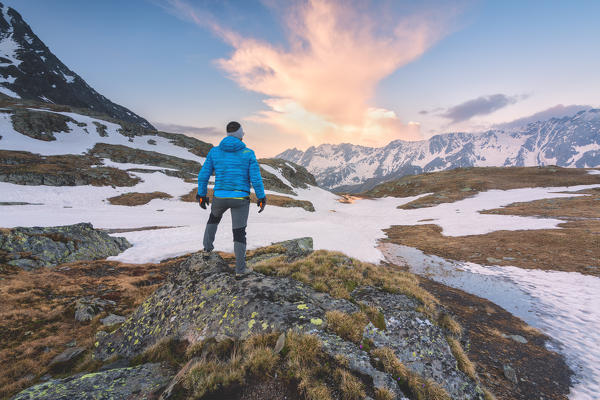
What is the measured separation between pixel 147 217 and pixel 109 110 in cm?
21180

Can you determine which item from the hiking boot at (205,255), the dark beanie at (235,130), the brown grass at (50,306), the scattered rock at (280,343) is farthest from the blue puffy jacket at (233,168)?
the brown grass at (50,306)

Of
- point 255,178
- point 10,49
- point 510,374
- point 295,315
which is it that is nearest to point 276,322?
point 295,315

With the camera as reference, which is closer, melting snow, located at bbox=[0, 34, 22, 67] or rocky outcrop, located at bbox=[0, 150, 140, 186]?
rocky outcrop, located at bbox=[0, 150, 140, 186]

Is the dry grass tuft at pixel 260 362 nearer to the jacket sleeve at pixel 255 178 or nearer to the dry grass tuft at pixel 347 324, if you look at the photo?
the dry grass tuft at pixel 347 324

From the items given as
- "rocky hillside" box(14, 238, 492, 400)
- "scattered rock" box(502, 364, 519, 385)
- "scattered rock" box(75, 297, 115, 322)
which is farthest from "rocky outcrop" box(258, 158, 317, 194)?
"scattered rock" box(502, 364, 519, 385)

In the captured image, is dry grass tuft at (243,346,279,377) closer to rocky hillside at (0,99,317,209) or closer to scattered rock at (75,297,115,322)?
scattered rock at (75,297,115,322)

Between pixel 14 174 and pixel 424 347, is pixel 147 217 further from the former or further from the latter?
pixel 424 347

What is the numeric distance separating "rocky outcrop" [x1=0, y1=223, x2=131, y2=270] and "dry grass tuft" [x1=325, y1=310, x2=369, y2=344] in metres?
16.8

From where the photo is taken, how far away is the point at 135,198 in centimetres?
4062

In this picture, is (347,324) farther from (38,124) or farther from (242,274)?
(38,124)

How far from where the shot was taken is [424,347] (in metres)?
5.18

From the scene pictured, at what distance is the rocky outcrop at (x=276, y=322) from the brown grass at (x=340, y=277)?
0.36 m

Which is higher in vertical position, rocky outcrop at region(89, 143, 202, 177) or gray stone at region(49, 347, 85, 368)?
rocky outcrop at region(89, 143, 202, 177)

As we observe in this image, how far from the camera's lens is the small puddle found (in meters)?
8.08
